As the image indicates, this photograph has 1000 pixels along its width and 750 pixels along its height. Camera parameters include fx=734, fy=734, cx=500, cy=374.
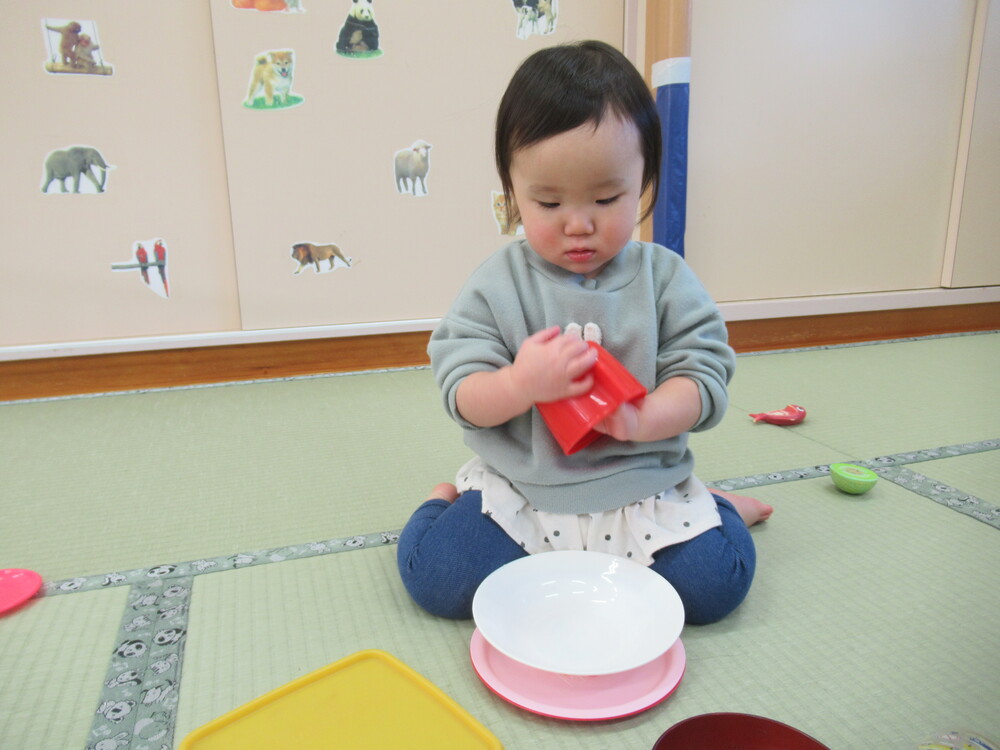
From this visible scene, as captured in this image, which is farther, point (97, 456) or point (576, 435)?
point (97, 456)

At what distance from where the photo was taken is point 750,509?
81cm

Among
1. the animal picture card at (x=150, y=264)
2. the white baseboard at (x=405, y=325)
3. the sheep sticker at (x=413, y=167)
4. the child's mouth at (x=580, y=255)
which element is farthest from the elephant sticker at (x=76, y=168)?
the child's mouth at (x=580, y=255)

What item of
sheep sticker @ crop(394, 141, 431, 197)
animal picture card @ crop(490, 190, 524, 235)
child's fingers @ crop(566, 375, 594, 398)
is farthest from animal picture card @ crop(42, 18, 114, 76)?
child's fingers @ crop(566, 375, 594, 398)

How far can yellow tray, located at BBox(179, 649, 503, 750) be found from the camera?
49 cm

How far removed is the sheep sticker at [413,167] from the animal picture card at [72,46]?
59cm

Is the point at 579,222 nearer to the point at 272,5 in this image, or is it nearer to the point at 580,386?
the point at 580,386

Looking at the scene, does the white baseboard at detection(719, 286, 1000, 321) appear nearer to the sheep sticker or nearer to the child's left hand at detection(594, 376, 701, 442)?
the sheep sticker

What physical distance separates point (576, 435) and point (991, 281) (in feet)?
6.51

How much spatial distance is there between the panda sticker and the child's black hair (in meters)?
0.99

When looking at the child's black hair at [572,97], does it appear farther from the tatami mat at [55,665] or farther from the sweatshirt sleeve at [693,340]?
the tatami mat at [55,665]

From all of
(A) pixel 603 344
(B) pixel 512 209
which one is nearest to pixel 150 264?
(B) pixel 512 209

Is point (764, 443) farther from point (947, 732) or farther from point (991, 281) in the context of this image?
point (991, 281)

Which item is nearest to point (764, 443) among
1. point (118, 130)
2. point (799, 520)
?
point (799, 520)

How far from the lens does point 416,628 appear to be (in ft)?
2.12
